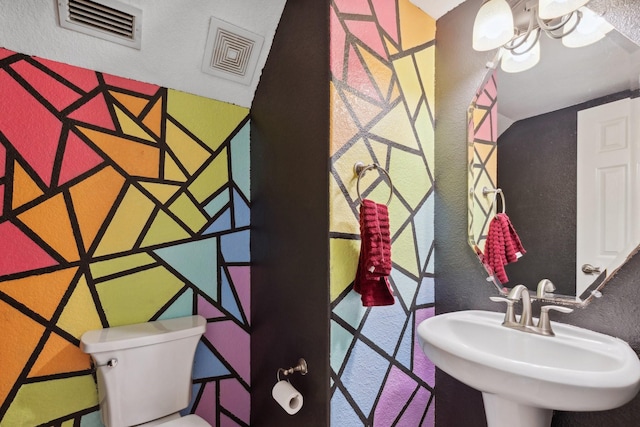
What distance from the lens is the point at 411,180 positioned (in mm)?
1371

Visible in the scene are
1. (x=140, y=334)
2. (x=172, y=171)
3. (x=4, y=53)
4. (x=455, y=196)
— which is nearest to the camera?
(x=4, y=53)

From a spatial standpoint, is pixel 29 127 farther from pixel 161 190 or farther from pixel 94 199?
pixel 161 190

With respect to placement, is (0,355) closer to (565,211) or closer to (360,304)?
(360,304)

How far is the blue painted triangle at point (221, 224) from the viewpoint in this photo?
159 cm

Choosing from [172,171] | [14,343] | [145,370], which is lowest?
[145,370]

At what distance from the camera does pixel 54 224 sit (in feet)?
4.11

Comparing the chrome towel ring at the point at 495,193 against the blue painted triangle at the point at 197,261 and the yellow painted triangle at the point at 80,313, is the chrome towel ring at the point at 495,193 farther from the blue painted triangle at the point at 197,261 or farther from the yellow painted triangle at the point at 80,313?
the yellow painted triangle at the point at 80,313

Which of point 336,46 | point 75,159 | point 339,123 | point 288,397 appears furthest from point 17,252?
point 336,46

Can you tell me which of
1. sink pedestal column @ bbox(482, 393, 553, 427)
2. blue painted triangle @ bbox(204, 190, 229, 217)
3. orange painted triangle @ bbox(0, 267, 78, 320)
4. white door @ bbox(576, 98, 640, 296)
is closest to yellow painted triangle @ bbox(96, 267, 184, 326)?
orange painted triangle @ bbox(0, 267, 78, 320)

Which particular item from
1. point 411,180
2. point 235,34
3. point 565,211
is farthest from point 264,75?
point 565,211

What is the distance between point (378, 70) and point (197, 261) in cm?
118

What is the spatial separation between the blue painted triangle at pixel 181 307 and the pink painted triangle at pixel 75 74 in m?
0.97

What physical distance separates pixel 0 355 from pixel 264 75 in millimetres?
1534

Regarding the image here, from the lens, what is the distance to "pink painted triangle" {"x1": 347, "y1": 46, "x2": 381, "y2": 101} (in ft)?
3.88
